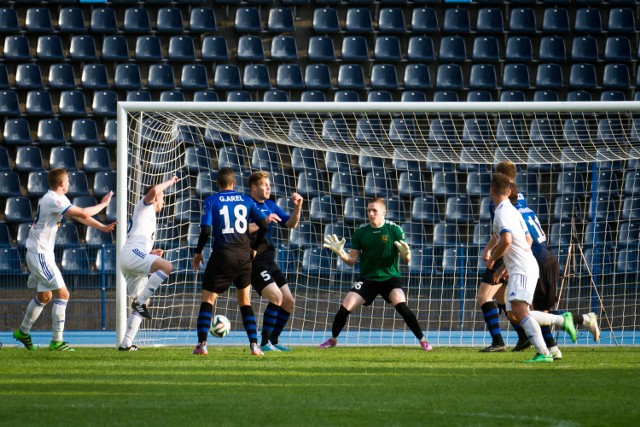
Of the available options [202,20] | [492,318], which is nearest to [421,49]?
[202,20]

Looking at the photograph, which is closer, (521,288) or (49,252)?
(521,288)

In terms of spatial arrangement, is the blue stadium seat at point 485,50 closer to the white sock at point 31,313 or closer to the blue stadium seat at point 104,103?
the blue stadium seat at point 104,103

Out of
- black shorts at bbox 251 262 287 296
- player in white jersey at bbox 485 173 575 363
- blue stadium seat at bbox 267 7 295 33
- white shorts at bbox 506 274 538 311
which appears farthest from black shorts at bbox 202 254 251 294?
blue stadium seat at bbox 267 7 295 33

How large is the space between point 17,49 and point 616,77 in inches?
454

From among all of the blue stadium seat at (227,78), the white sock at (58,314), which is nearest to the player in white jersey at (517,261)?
the white sock at (58,314)

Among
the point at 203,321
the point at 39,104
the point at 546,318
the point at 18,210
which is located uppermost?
the point at 39,104

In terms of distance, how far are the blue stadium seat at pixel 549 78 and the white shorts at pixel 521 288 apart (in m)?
10.5

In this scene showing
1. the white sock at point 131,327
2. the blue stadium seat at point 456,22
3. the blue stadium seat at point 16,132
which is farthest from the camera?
the blue stadium seat at point 456,22

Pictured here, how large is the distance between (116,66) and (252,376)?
1227 cm

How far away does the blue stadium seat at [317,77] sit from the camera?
1841 centimetres

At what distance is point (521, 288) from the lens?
8.72 m

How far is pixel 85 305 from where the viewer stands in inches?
591

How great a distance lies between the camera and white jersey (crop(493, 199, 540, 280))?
8.77m

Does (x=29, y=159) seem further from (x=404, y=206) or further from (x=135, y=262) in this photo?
(x=135, y=262)
